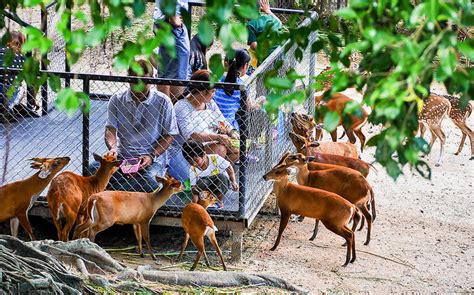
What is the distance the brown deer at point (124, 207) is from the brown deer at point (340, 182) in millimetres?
1099

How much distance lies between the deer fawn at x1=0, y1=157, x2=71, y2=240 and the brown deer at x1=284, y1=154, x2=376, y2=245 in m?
1.80

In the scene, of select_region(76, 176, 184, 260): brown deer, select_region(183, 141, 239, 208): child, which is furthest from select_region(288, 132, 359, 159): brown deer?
select_region(76, 176, 184, 260): brown deer

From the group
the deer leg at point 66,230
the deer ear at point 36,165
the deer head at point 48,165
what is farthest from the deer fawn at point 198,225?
the deer ear at point 36,165

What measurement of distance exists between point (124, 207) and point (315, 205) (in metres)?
1.43

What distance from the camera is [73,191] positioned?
7.38 metres

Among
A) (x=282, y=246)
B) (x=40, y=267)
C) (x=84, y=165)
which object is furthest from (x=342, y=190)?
(x=40, y=267)

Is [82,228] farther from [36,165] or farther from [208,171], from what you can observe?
[208,171]

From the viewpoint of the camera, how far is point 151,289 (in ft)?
21.8

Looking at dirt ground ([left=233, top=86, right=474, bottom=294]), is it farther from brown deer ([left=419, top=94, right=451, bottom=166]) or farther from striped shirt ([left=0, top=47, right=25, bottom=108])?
striped shirt ([left=0, top=47, right=25, bottom=108])

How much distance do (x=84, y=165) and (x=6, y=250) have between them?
1300 mm

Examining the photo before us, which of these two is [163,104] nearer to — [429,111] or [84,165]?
[84,165]

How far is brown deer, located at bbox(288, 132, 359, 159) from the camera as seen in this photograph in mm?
8688

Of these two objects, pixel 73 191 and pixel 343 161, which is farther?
pixel 343 161

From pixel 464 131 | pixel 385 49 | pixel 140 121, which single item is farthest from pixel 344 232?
pixel 385 49
